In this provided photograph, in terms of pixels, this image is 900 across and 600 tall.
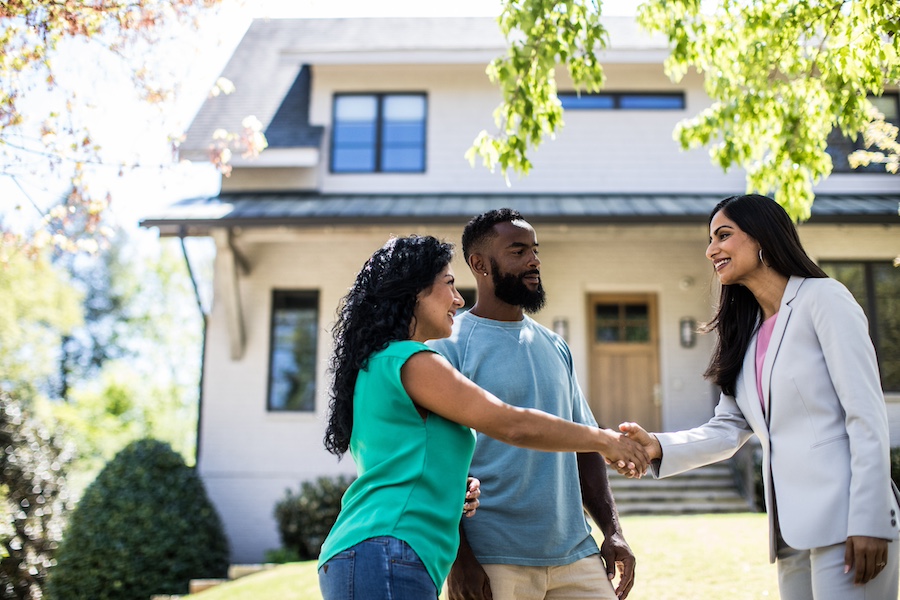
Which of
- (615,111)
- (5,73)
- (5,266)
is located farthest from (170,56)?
(615,111)

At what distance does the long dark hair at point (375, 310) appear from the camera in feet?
8.89

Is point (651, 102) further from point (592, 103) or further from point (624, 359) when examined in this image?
point (624, 359)

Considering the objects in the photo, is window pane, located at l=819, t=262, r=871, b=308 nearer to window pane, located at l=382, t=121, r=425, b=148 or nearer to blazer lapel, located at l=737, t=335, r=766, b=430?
window pane, located at l=382, t=121, r=425, b=148

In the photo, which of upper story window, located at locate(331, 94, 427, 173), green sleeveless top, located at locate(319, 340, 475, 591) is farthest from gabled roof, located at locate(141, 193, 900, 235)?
→ green sleeveless top, located at locate(319, 340, 475, 591)

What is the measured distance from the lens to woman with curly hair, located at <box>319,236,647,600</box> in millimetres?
2420

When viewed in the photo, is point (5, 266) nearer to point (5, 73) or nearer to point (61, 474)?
point (5, 73)

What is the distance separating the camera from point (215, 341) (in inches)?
539

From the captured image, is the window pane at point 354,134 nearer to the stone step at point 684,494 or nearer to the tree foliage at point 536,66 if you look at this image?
the stone step at point 684,494

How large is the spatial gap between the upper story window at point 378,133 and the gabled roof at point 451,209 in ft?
2.40

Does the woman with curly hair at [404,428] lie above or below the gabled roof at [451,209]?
below

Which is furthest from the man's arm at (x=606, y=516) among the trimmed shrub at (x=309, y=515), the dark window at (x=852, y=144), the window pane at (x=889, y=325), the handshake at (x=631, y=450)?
the dark window at (x=852, y=144)

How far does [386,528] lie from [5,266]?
5.63 metres

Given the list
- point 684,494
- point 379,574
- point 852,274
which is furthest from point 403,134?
point 379,574

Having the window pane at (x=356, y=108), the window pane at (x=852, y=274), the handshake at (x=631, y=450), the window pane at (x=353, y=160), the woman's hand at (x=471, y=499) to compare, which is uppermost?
the window pane at (x=356, y=108)
